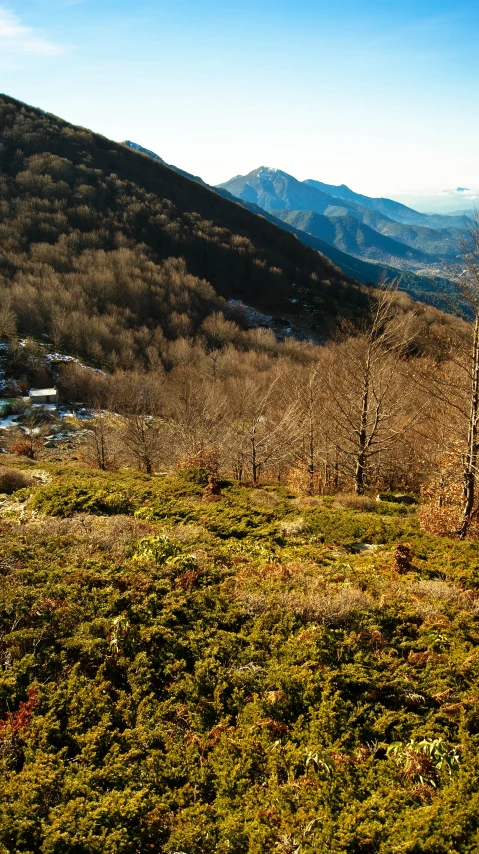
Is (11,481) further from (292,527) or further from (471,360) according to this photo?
(471,360)

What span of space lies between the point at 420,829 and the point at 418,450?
18462 millimetres

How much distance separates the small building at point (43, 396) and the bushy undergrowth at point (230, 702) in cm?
3092

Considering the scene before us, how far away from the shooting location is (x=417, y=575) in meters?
7.36

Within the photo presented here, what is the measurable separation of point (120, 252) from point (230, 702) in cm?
7563

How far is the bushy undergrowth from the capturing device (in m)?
3.53

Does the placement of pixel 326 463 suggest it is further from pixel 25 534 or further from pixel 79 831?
pixel 79 831

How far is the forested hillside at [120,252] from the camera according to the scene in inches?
2152

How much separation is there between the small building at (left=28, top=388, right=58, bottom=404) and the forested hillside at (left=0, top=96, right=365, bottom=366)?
1304 centimetres

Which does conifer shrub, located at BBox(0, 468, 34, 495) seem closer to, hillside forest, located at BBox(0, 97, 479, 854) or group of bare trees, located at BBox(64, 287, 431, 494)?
hillside forest, located at BBox(0, 97, 479, 854)

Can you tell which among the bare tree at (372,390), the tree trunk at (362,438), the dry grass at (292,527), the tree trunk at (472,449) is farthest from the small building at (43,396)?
the tree trunk at (472,449)

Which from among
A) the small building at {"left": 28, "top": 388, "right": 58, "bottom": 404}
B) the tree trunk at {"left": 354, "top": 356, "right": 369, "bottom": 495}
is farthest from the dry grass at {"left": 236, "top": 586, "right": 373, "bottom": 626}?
the small building at {"left": 28, "top": 388, "right": 58, "bottom": 404}

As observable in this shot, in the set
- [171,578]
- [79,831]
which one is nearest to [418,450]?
[171,578]

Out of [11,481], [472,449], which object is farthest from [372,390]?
[11,481]

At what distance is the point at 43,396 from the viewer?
36312 millimetres
